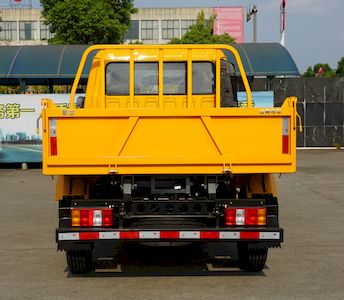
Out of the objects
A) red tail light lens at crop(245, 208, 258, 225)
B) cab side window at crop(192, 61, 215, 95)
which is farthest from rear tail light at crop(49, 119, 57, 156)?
cab side window at crop(192, 61, 215, 95)

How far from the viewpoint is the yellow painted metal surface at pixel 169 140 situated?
7.11 m

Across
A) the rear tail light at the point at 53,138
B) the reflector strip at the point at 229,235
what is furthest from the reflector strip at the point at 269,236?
the rear tail light at the point at 53,138

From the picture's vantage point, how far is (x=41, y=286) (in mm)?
7543

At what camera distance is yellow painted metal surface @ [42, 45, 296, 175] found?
711 cm

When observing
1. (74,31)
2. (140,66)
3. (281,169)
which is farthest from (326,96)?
(281,169)

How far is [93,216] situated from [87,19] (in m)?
36.1

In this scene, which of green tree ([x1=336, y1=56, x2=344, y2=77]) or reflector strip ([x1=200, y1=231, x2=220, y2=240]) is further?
green tree ([x1=336, y1=56, x2=344, y2=77])

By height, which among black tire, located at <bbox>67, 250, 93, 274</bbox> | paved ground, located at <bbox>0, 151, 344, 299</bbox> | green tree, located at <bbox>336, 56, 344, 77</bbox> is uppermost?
green tree, located at <bbox>336, 56, 344, 77</bbox>

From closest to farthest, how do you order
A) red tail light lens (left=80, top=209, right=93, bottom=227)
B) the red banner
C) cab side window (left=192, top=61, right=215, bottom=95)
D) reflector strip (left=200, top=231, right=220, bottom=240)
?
reflector strip (left=200, top=231, right=220, bottom=240) < red tail light lens (left=80, top=209, right=93, bottom=227) < cab side window (left=192, top=61, right=215, bottom=95) < the red banner

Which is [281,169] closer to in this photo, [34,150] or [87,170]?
[87,170]

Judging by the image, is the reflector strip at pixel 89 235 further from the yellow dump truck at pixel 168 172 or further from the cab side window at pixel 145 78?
the cab side window at pixel 145 78

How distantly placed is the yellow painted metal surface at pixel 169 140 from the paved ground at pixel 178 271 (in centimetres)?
123

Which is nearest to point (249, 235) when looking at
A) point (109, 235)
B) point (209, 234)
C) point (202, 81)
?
point (209, 234)

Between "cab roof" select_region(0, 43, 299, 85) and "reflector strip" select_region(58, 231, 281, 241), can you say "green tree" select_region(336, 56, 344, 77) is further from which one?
"reflector strip" select_region(58, 231, 281, 241)
